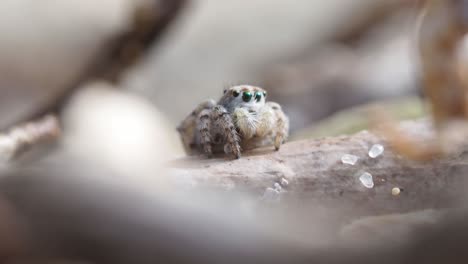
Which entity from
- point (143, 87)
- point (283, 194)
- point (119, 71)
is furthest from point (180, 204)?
point (143, 87)

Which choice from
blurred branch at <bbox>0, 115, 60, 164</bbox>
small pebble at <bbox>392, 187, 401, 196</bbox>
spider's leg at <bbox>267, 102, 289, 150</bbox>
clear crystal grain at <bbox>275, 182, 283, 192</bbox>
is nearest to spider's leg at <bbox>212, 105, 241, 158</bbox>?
spider's leg at <bbox>267, 102, 289, 150</bbox>

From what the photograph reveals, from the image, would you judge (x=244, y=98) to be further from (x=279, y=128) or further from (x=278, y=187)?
(x=278, y=187)

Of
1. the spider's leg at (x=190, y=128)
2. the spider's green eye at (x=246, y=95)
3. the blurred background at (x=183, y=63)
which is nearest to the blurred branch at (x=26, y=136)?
the blurred background at (x=183, y=63)

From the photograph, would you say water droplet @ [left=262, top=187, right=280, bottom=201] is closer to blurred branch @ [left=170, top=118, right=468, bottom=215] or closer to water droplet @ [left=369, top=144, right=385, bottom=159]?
blurred branch @ [left=170, top=118, right=468, bottom=215]

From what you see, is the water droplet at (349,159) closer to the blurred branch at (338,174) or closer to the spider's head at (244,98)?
the blurred branch at (338,174)

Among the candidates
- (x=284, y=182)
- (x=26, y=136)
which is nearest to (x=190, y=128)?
(x=284, y=182)

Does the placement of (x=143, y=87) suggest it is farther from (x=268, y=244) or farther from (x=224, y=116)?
(x=268, y=244)
